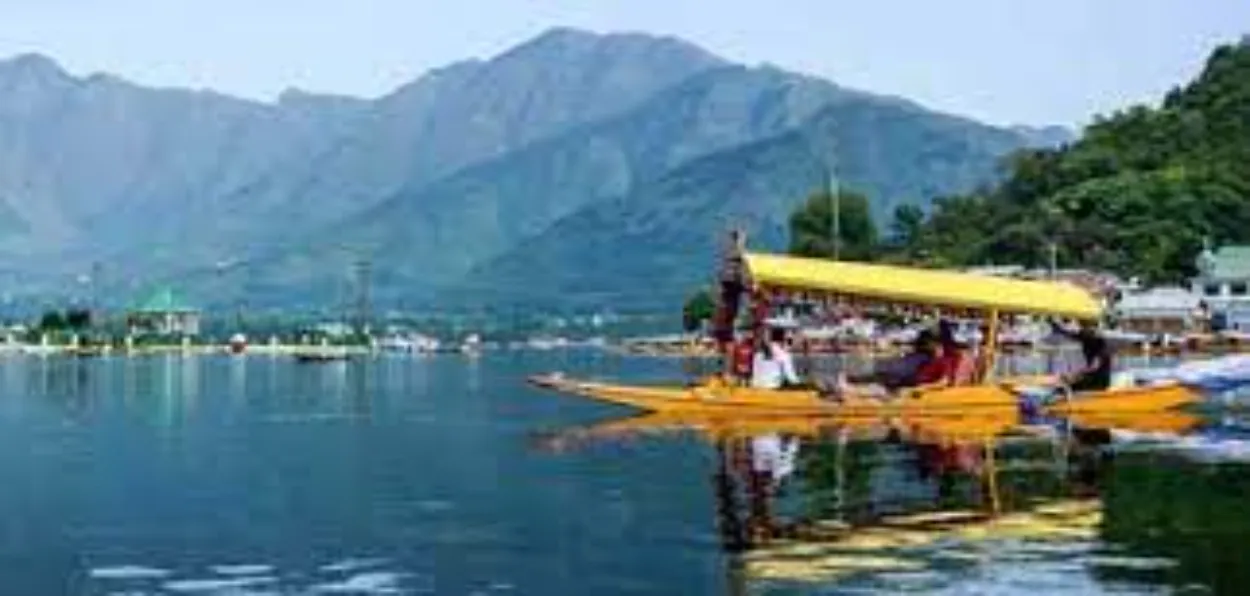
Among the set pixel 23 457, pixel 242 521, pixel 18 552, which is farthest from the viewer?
pixel 23 457

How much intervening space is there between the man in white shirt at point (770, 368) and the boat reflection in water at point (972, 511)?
21.6 feet

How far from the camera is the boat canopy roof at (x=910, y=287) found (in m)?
61.1

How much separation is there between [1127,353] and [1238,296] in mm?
26627

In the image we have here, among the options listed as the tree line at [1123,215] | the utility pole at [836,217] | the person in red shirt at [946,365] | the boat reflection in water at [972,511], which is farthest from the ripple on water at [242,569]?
the tree line at [1123,215]

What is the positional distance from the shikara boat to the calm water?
182 inches

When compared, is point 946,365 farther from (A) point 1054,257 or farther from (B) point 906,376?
(A) point 1054,257

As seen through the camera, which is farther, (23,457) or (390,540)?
(23,457)

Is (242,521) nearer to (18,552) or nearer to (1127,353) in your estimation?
(18,552)

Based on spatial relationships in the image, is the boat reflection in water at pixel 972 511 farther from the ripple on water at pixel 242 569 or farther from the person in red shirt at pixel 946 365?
the person in red shirt at pixel 946 365

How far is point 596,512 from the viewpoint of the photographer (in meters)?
36.6

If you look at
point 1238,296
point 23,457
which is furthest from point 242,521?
point 1238,296

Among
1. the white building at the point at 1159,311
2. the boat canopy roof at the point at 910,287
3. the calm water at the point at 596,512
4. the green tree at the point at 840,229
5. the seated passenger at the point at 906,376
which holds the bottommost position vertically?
the calm water at the point at 596,512

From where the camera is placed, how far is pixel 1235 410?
63500 millimetres

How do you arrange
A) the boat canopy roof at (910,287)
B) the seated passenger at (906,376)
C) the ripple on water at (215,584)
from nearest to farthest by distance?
the ripple on water at (215,584) → the seated passenger at (906,376) → the boat canopy roof at (910,287)
